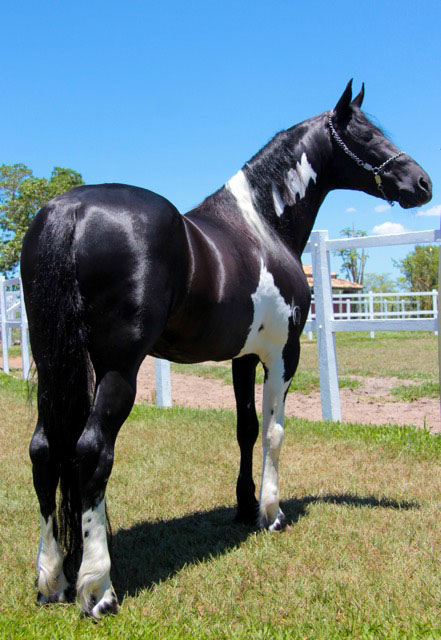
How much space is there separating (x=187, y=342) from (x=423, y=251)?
49287mm

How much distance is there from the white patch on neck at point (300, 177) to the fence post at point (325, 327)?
2.57 metres

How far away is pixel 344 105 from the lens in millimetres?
3777

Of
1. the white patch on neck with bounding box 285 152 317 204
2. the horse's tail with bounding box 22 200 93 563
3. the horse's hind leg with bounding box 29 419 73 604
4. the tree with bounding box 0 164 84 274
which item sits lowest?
the horse's hind leg with bounding box 29 419 73 604

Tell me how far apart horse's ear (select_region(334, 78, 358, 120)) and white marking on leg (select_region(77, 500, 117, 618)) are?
2827 millimetres

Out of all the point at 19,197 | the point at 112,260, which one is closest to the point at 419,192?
the point at 112,260

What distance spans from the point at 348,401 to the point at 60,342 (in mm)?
6417

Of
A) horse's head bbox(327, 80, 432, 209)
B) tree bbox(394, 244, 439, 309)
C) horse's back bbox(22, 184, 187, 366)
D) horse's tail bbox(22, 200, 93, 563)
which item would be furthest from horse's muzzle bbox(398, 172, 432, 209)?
tree bbox(394, 244, 439, 309)

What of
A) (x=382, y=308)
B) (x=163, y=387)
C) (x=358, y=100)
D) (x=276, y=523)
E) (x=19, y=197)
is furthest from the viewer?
(x=19, y=197)

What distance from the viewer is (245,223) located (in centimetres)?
344

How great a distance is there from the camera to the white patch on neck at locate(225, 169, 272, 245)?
3.47 meters

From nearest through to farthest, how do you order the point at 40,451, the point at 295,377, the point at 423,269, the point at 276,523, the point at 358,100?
1. the point at 40,451
2. the point at 276,523
3. the point at 358,100
4. the point at 295,377
5. the point at 423,269

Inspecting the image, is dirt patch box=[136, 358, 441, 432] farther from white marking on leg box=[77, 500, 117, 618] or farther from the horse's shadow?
white marking on leg box=[77, 500, 117, 618]

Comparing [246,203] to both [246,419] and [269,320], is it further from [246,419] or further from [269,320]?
[246,419]

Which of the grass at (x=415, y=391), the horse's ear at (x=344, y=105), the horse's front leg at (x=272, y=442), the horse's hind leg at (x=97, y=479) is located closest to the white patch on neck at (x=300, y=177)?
the horse's ear at (x=344, y=105)
